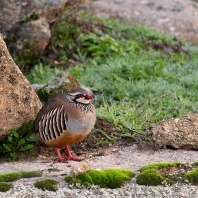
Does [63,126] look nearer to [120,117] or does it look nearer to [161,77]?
[120,117]

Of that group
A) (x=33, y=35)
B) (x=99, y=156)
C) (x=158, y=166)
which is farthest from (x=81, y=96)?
(x=33, y=35)

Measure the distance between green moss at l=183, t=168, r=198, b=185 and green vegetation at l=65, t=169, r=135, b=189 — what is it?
21.1 inches

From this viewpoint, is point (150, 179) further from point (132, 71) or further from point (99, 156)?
point (132, 71)

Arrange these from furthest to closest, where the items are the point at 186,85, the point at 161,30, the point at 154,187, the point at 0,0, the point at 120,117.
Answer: the point at 161,30, the point at 0,0, the point at 186,85, the point at 120,117, the point at 154,187

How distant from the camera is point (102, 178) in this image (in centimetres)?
539

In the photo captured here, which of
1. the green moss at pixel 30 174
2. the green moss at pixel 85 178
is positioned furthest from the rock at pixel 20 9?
the green moss at pixel 85 178

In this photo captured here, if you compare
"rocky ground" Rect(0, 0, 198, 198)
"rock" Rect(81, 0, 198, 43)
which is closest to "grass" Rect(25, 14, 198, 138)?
"rocky ground" Rect(0, 0, 198, 198)

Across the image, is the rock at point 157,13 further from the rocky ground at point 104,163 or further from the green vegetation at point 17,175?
the green vegetation at point 17,175

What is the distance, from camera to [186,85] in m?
9.25

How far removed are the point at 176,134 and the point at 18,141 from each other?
1857 millimetres

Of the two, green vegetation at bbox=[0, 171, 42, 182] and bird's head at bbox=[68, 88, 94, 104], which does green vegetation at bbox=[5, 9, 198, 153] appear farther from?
green vegetation at bbox=[0, 171, 42, 182]

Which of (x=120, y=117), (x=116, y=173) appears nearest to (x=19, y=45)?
(x=120, y=117)

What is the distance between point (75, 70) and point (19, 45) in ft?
3.93

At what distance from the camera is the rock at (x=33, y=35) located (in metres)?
10.5
